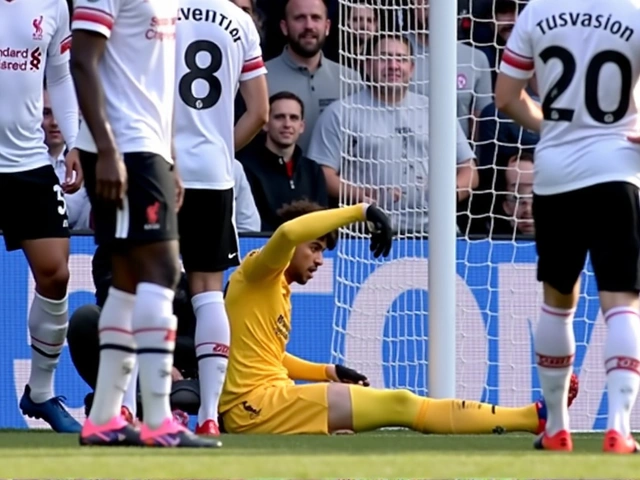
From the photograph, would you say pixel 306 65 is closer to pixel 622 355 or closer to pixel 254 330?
pixel 254 330

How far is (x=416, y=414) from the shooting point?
754 cm

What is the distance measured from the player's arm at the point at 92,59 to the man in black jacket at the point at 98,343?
2434 millimetres

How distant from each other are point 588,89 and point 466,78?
383cm

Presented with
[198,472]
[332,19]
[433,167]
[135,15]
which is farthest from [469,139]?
[198,472]

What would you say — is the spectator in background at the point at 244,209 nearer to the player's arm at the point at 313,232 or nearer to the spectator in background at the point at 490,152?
the spectator in background at the point at 490,152

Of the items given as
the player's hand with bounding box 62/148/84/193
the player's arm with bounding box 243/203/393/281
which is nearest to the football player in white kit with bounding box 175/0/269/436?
the player's arm with bounding box 243/203/393/281

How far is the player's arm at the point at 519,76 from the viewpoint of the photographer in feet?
20.7

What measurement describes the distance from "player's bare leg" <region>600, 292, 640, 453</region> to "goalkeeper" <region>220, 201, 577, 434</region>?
1489mm

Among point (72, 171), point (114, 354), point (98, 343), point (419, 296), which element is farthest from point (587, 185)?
point (419, 296)

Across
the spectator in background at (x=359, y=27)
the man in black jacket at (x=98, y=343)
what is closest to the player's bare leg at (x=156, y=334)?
the man in black jacket at (x=98, y=343)

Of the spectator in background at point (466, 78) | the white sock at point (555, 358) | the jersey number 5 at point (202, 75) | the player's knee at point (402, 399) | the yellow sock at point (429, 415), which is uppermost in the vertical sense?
the jersey number 5 at point (202, 75)

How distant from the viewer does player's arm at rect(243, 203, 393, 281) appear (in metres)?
6.96

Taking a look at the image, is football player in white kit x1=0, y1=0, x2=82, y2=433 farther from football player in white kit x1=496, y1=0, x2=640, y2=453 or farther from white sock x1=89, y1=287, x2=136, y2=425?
football player in white kit x1=496, y1=0, x2=640, y2=453

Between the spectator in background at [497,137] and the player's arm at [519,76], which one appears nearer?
the player's arm at [519,76]
